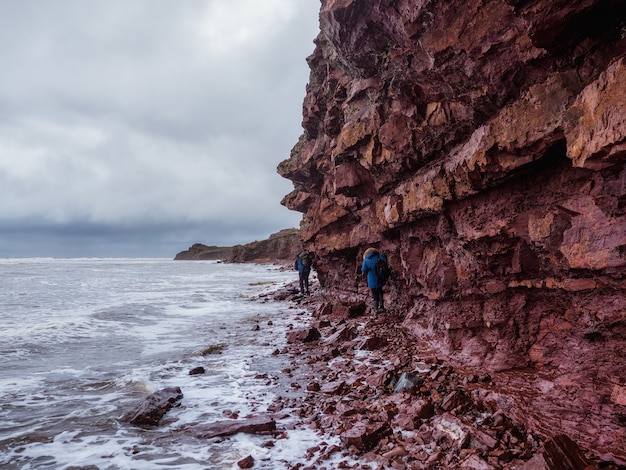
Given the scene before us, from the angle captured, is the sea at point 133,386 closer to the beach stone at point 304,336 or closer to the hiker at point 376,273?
the beach stone at point 304,336

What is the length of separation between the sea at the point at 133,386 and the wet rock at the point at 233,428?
0.38ft

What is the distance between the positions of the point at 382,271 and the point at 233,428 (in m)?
8.64

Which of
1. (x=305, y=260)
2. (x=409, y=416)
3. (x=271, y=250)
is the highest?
(x=271, y=250)

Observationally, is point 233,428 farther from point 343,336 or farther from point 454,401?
point 343,336

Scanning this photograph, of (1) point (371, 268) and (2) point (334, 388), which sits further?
(1) point (371, 268)

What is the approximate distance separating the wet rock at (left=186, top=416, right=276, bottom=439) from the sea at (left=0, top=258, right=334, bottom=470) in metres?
0.12

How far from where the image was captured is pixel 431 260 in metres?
10.5

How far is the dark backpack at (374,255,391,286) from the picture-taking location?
44.9 feet

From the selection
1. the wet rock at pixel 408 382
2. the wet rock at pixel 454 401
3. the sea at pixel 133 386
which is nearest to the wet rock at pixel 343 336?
the sea at pixel 133 386

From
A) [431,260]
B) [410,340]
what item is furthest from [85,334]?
[431,260]

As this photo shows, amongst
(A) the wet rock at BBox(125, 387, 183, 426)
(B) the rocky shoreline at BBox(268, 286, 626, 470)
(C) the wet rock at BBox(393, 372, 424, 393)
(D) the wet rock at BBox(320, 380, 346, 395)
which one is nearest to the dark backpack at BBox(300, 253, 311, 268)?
(B) the rocky shoreline at BBox(268, 286, 626, 470)

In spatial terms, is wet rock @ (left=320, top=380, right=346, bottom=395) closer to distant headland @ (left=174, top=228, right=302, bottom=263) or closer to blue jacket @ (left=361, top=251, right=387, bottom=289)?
blue jacket @ (left=361, top=251, right=387, bottom=289)

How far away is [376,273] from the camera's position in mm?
13711

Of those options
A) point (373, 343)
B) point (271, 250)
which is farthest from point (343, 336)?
point (271, 250)
